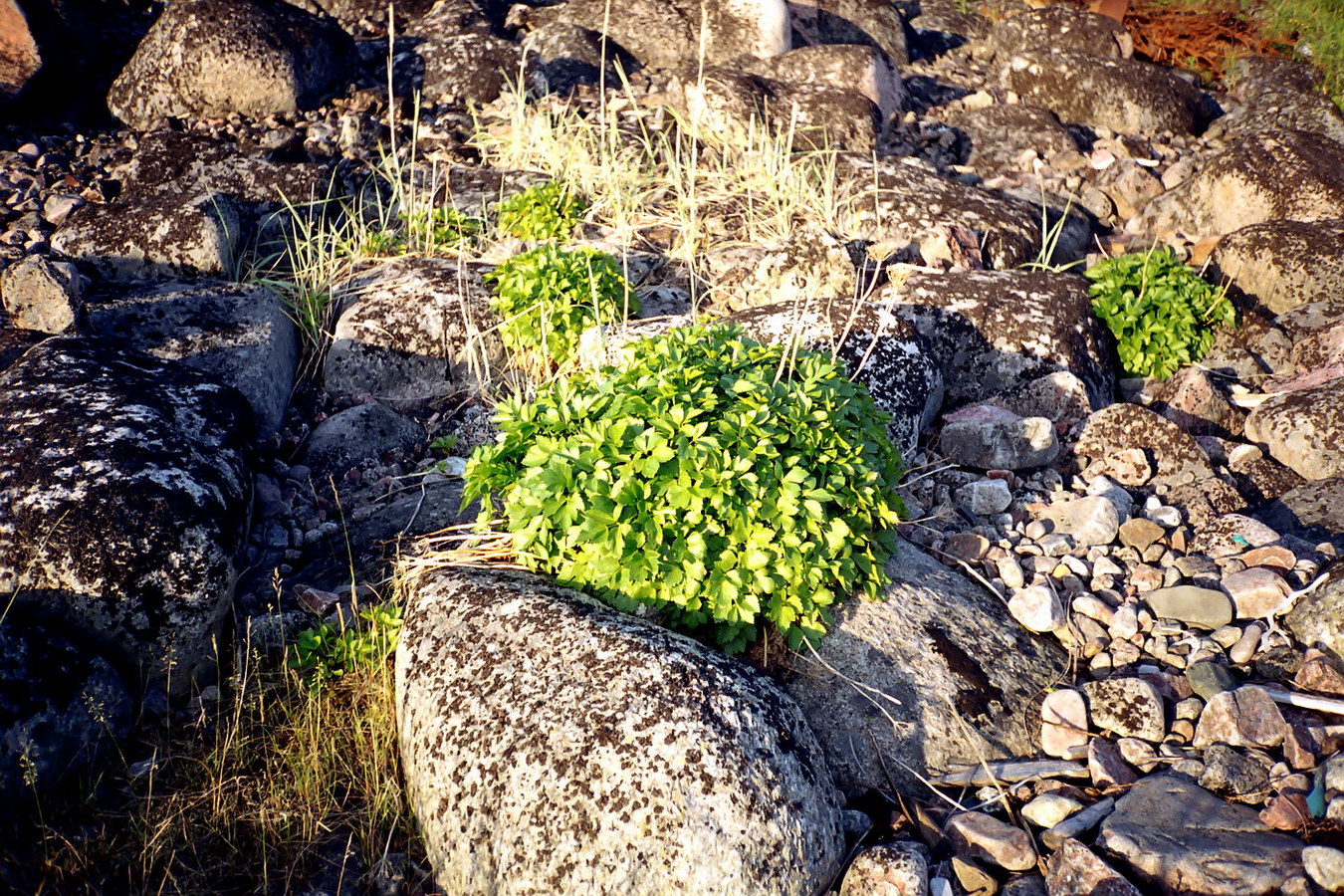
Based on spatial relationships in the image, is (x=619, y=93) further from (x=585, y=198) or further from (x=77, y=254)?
(x=77, y=254)

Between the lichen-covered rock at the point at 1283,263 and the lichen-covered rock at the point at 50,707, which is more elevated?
the lichen-covered rock at the point at 1283,263

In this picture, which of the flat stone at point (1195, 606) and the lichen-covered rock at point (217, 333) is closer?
the flat stone at point (1195, 606)

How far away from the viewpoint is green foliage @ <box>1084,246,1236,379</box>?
5.93 meters

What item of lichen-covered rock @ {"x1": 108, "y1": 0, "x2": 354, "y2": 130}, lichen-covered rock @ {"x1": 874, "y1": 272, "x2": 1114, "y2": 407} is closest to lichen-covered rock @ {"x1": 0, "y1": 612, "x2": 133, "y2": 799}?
lichen-covered rock @ {"x1": 874, "y1": 272, "x2": 1114, "y2": 407}

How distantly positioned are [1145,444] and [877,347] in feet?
4.86

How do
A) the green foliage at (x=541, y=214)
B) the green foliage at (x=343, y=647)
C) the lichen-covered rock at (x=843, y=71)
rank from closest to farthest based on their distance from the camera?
the green foliage at (x=343, y=647) → the green foliage at (x=541, y=214) → the lichen-covered rock at (x=843, y=71)

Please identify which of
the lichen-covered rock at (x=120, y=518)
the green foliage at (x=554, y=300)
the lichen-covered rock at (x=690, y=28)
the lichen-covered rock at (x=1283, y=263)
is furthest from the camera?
the lichen-covered rock at (x=690, y=28)

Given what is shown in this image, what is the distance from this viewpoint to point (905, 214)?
267 inches

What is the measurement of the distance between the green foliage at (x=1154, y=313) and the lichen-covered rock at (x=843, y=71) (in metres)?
3.40

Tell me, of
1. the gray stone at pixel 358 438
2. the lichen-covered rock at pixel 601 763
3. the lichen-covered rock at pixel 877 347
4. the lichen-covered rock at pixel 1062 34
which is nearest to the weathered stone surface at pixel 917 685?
the lichen-covered rock at pixel 601 763

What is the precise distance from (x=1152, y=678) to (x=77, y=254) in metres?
6.40

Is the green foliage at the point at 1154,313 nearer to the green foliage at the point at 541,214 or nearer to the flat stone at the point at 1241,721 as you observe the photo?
the flat stone at the point at 1241,721

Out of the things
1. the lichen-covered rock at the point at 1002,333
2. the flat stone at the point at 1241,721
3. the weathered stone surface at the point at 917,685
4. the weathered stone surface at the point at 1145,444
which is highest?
the lichen-covered rock at the point at 1002,333

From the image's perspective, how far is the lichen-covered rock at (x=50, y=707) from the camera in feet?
10.6
